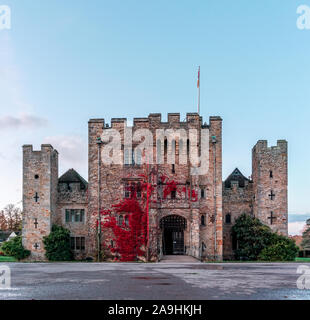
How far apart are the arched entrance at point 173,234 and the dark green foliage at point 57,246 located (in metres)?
8.13

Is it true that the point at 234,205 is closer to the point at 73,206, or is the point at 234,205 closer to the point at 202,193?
the point at 202,193

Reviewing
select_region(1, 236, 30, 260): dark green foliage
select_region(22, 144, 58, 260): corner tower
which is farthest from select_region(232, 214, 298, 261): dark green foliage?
select_region(1, 236, 30, 260): dark green foliage

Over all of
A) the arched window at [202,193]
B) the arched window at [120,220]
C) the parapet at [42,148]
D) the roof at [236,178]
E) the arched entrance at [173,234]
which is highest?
the parapet at [42,148]

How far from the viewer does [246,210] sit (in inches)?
1433

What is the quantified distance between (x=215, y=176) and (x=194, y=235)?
17.5 ft

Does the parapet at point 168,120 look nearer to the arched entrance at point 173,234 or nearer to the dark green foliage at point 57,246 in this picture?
the arched entrance at point 173,234

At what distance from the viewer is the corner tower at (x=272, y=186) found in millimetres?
34562

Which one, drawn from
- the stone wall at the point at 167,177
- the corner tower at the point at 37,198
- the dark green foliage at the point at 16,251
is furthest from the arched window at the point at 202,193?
the dark green foliage at the point at 16,251

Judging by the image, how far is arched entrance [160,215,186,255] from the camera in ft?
112

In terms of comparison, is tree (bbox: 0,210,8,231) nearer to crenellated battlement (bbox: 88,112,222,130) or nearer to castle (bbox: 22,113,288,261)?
castle (bbox: 22,113,288,261)

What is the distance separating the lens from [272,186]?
1371 inches
